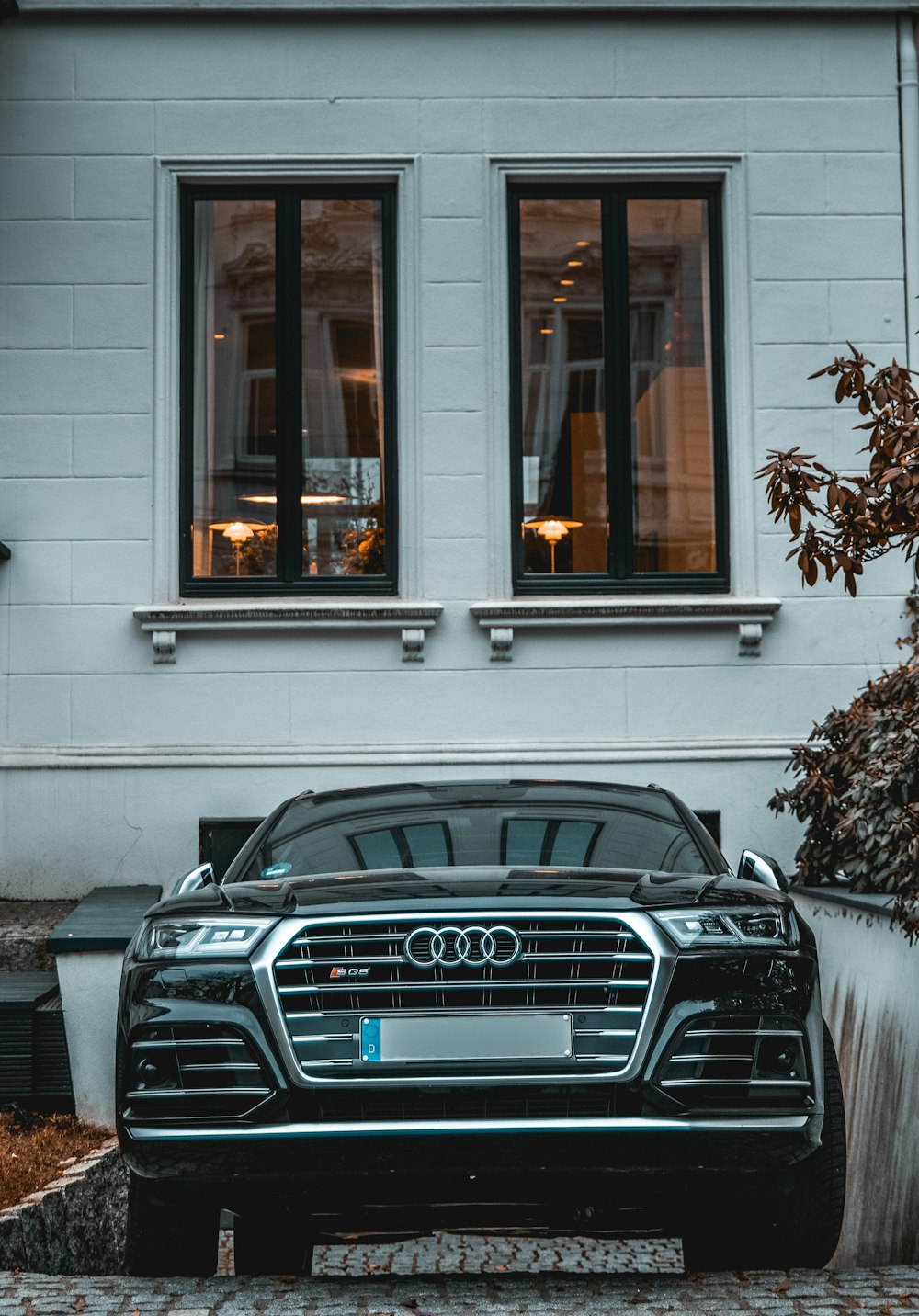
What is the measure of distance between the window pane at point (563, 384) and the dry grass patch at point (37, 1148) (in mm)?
4663

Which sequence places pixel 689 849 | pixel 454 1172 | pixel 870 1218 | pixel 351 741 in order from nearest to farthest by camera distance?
pixel 454 1172
pixel 689 849
pixel 870 1218
pixel 351 741

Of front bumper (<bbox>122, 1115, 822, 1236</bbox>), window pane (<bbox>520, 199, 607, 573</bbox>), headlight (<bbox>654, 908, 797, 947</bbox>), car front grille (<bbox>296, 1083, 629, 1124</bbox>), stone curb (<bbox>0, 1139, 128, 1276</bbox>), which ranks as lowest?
stone curb (<bbox>0, 1139, 128, 1276</bbox>)

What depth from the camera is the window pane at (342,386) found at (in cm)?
943

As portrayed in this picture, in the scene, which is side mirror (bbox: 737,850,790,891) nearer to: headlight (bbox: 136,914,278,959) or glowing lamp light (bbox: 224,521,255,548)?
headlight (bbox: 136,914,278,959)

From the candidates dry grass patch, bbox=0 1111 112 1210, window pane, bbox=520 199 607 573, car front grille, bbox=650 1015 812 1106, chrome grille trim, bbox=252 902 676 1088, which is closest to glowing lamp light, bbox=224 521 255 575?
window pane, bbox=520 199 607 573

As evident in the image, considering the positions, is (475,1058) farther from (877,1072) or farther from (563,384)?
(563,384)

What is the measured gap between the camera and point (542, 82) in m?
9.42

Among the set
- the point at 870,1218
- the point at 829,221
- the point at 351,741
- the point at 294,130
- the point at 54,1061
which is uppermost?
the point at 294,130

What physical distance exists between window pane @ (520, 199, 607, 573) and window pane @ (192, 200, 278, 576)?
5.36 ft

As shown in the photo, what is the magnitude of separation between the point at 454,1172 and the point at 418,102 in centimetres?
735

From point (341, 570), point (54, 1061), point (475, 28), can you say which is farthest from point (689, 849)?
point (475, 28)

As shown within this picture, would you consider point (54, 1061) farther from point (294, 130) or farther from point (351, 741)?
point (294, 130)

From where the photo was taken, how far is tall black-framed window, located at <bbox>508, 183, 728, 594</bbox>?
949cm

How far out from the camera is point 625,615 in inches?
359
